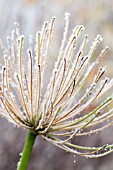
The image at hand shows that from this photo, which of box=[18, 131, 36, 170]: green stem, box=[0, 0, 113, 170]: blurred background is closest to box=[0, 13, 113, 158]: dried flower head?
box=[18, 131, 36, 170]: green stem

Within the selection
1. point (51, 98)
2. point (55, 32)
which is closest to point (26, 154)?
point (51, 98)

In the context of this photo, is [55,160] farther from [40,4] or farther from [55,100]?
[55,100]

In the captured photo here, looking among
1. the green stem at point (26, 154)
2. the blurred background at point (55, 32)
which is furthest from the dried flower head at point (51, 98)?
the blurred background at point (55, 32)

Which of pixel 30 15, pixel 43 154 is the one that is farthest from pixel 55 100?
pixel 30 15

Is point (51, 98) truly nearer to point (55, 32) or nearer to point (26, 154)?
point (26, 154)

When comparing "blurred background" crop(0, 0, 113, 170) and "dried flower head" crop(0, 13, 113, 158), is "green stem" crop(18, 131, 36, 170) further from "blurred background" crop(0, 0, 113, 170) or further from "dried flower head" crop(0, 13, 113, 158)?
"blurred background" crop(0, 0, 113, 170)

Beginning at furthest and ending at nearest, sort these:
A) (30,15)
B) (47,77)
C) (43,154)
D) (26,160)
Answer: (30,15) < (47,77) < (43,154) < (26,160)

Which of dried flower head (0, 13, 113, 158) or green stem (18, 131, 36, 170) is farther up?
dried flower head (0, 13, 113, 158)

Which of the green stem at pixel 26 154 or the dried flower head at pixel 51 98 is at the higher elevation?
the dried flower head at pixel 51 98

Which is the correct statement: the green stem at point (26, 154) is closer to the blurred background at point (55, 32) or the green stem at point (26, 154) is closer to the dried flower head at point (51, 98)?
the dried flower head at point (51, 98)
